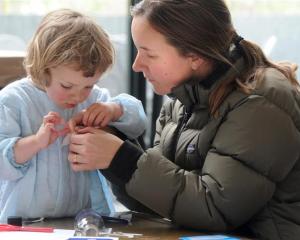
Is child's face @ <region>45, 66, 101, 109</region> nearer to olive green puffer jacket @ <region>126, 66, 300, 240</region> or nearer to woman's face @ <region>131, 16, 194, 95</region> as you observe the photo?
woman's face @ <region>131, 16, 194, 95</region>

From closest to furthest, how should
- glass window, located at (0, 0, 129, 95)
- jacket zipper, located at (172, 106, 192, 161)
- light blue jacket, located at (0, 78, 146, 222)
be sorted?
light blue jacket, located at (0, 78, 146, 222) < jacket zipper, located at (172, 106, 192, 161) < glass window, located at (0, 0, 129, 95)

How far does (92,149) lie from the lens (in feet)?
4.93

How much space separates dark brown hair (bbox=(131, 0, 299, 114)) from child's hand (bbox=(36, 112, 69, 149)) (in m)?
0.36

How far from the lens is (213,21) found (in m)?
1.55

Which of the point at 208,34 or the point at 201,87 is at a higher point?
the point at 208,34

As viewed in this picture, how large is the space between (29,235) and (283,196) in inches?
25.6

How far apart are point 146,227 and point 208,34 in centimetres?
53

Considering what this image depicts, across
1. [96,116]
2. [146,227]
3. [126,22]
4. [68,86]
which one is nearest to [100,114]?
[96,116]

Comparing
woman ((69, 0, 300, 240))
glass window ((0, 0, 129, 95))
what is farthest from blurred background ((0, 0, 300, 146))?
woman ((69, 0, 300, 240))

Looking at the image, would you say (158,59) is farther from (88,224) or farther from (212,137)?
(88,224)

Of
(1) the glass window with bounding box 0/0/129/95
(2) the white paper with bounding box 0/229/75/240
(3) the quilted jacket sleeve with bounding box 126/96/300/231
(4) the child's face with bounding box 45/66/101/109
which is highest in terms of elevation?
(4) the child's face with bounding box 45/66/101/109

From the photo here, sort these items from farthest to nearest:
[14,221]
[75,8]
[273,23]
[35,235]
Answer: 1. [273,23]
2. [75,8]
3. [14,221]
4. [35,235]

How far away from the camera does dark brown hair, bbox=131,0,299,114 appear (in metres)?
1.54

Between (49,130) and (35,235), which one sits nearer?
→ (35,235)
